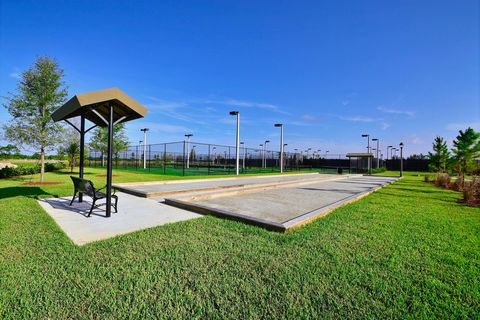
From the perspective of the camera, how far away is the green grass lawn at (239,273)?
2.15m

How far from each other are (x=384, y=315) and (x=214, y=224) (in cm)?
325

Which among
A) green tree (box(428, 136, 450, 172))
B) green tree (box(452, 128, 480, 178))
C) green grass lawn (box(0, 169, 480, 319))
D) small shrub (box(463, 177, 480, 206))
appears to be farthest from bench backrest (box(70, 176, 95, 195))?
green tree (box(428, 136, 450, 172))

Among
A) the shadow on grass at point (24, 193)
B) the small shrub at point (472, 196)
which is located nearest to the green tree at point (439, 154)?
the small shrub at point (472, 196)

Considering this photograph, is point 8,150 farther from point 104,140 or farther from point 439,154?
point 439,154

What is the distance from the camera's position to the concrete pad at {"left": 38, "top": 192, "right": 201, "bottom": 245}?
4109 mm

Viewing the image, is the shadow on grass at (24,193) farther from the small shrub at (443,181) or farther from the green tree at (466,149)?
the green tree at (466,149)

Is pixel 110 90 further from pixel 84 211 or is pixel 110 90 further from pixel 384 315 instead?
pixel 384 315

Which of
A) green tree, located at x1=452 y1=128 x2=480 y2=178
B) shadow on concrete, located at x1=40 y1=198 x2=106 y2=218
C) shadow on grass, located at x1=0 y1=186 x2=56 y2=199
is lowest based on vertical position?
shadow on concrete, located at x1=40 y1=198 x2=106 y2=218

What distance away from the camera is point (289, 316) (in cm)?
205

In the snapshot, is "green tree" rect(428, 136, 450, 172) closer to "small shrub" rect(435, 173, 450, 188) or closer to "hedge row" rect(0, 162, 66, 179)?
"small shrub" rect(435, 173, 450, 188)

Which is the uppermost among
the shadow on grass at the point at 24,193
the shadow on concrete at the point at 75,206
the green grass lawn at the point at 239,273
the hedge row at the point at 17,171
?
the hedge row at the point at 17,171

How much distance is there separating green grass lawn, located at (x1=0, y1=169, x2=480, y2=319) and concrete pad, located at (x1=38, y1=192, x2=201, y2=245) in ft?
1.03

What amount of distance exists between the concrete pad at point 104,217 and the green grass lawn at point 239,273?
315 millimetres

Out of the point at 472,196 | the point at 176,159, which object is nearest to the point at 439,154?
the point at 472,196
